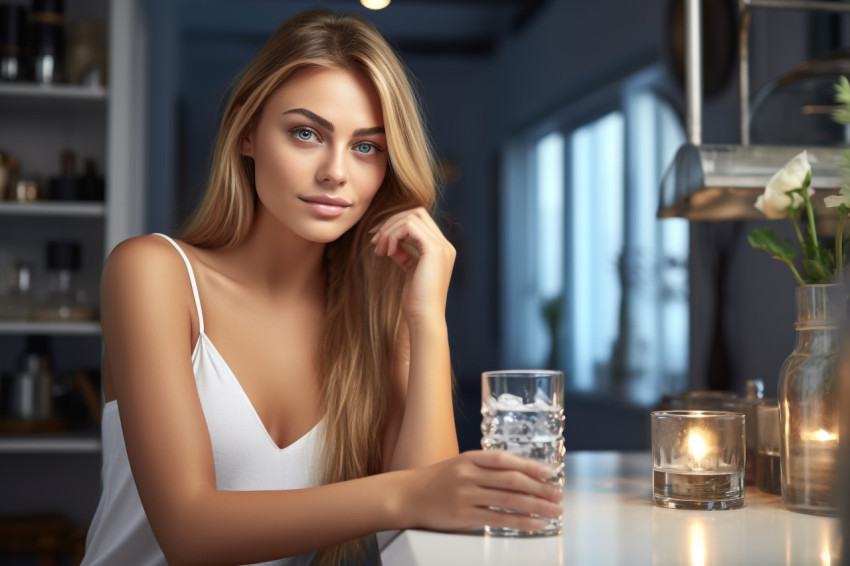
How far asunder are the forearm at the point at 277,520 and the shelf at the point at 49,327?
191cm

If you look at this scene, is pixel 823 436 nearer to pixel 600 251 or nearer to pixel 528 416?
pixel 528 416

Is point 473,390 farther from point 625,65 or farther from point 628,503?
point 628,503

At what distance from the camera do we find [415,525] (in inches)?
35.0

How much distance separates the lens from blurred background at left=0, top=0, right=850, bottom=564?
107 inches

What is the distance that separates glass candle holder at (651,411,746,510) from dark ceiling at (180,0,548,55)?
5063mm

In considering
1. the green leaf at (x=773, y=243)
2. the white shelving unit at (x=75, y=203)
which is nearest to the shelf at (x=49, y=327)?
the white shelving unit at (x=75, y=203)

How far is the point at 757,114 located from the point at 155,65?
3147mm

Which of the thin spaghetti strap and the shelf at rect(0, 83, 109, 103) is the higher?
the shelf at rect(0, 83, 109, 103)

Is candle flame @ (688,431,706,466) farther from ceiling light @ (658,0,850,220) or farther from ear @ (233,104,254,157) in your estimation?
ear @ (233,104,254,157)

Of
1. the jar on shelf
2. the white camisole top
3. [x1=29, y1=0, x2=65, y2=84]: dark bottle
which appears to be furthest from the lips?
[x1=29, y1=0, x2=65, y2=84]: dark bottle

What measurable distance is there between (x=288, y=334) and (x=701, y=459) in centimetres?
76

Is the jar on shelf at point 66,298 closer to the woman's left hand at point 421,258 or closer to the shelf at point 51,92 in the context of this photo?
the shelf at point 51,92

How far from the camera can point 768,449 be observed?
108 centimetres

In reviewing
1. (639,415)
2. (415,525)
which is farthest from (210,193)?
(639,415)
